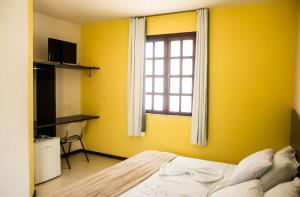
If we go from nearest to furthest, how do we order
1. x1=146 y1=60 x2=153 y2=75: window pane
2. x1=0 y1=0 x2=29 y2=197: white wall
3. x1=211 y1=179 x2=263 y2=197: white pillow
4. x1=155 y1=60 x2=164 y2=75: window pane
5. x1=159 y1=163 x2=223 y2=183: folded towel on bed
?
x1=211 y1=179 x2=263 y2=197: white pillow
x1=159 y1=163 x2=223 y2=183: folded towel on bed
x1=0 y1=0 x2=29 y2=197: white wall
x1=155 y1=60 x2=164 y2=75: window pane
x1=146 y1=60 x2=153 y2=75: window pane

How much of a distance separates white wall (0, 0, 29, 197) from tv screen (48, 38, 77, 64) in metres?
1.11

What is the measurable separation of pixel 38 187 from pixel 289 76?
149 inches

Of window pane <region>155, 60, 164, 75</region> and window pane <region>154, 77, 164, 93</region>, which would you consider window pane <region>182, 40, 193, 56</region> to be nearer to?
window pane <region>155, 60, 164, 75</region>

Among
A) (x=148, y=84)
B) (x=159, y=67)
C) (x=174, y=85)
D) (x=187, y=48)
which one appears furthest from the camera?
(x=148, y=84)

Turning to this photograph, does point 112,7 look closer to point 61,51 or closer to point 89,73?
point 61,51

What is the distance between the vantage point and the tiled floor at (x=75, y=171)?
3.25 m

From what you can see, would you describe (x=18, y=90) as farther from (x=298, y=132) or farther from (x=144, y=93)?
(x=298, y=132)

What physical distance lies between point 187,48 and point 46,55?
248 centimetres

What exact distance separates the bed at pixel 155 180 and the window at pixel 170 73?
1.31 meters

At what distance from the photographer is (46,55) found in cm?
413

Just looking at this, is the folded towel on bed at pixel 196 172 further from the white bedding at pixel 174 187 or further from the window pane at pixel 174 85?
the window pane at pixel 174 85

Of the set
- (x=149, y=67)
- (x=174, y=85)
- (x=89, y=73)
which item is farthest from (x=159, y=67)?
(x=89, y=73)

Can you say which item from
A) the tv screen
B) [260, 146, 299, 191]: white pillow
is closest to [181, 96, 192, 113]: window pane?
[260, 146, 299, 191]: white pillow

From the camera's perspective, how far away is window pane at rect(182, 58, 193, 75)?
3.78m
